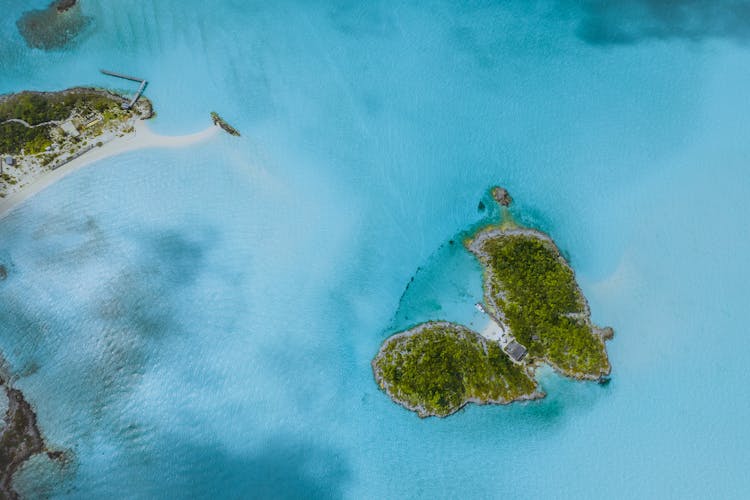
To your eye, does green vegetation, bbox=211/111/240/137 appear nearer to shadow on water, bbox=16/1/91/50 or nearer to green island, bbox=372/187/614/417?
shadow on water, bbox=16/1/91/50

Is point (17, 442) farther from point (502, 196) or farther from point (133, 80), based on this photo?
point (502, 196)

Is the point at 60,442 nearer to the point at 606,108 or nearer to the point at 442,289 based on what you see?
the point at 442,289

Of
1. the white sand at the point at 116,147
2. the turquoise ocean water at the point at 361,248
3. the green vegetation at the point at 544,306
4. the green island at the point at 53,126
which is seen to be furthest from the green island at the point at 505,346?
the green island at the point at 53,126

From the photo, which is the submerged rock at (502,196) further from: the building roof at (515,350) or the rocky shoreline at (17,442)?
the rocky shoreline at (17,442)

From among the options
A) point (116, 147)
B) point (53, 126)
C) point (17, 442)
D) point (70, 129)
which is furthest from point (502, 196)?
point (17, 442)

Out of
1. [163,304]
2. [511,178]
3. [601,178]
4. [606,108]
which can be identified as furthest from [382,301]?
[606,108]

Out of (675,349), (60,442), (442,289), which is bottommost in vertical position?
(60,442)
